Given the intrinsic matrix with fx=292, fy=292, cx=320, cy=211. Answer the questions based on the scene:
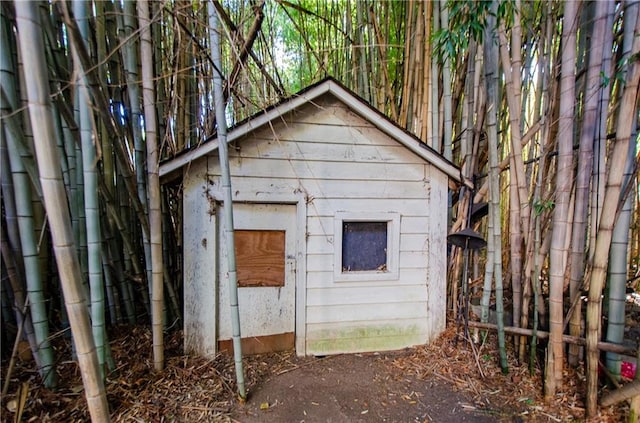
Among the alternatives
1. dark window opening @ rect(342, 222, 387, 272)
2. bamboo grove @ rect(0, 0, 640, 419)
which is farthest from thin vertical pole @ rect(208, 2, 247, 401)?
dark window opening @ rect(342, 222, 387, 272)

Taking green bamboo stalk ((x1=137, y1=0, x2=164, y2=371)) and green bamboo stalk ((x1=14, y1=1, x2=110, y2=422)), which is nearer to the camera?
green bamboo stalk ((x1=14, y1=1, x2=110, y2=422))

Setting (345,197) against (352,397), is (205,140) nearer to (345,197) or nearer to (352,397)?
(345,197)

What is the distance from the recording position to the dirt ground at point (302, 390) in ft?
6.83

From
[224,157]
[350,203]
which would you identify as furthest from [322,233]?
[224,157]

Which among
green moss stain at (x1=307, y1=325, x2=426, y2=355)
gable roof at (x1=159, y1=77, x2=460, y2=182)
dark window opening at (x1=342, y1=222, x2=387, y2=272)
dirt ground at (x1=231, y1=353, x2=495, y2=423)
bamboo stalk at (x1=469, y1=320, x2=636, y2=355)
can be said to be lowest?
dirt ground at (x1=231, y1=353, x2=495, y2=423)

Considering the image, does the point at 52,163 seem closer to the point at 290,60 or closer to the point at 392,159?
the point at 392,159

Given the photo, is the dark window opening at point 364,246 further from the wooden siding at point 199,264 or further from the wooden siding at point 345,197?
the wooden siding at point 199,264

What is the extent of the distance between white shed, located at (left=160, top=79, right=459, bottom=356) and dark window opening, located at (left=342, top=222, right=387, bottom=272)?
11mm

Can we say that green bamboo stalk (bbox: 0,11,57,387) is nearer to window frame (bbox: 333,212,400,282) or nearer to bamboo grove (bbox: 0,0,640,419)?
bamboo grove (bbox: 0,0,640,419)

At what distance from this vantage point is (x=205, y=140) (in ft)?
8.54

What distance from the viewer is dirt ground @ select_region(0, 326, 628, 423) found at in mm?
2082

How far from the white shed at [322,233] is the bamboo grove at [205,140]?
1.24 ft

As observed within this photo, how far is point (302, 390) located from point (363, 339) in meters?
0.89

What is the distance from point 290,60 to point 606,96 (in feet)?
13.9
